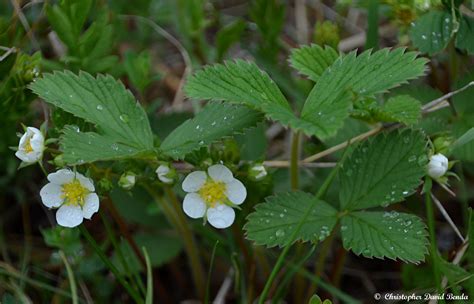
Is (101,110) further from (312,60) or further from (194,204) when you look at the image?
(312,60)

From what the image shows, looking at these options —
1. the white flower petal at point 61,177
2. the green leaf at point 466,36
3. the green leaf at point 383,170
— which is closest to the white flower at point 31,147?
the white flower petal at point 61,177

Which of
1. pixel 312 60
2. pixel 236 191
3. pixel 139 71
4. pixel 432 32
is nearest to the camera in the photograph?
pixel 236 191

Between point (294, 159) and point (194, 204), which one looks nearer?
point (194, 204)

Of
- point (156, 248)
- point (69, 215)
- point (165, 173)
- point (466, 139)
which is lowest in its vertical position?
point (156, 248)

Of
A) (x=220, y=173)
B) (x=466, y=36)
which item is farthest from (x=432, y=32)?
(x=220, y=173)

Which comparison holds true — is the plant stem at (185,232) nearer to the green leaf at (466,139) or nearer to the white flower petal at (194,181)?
the white flower petal at (194,181)

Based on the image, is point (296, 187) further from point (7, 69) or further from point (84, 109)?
point (7, 69)

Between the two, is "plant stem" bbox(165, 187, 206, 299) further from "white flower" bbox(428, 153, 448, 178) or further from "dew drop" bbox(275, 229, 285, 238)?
"white flower" bbox(428, 153, 448, 178)
